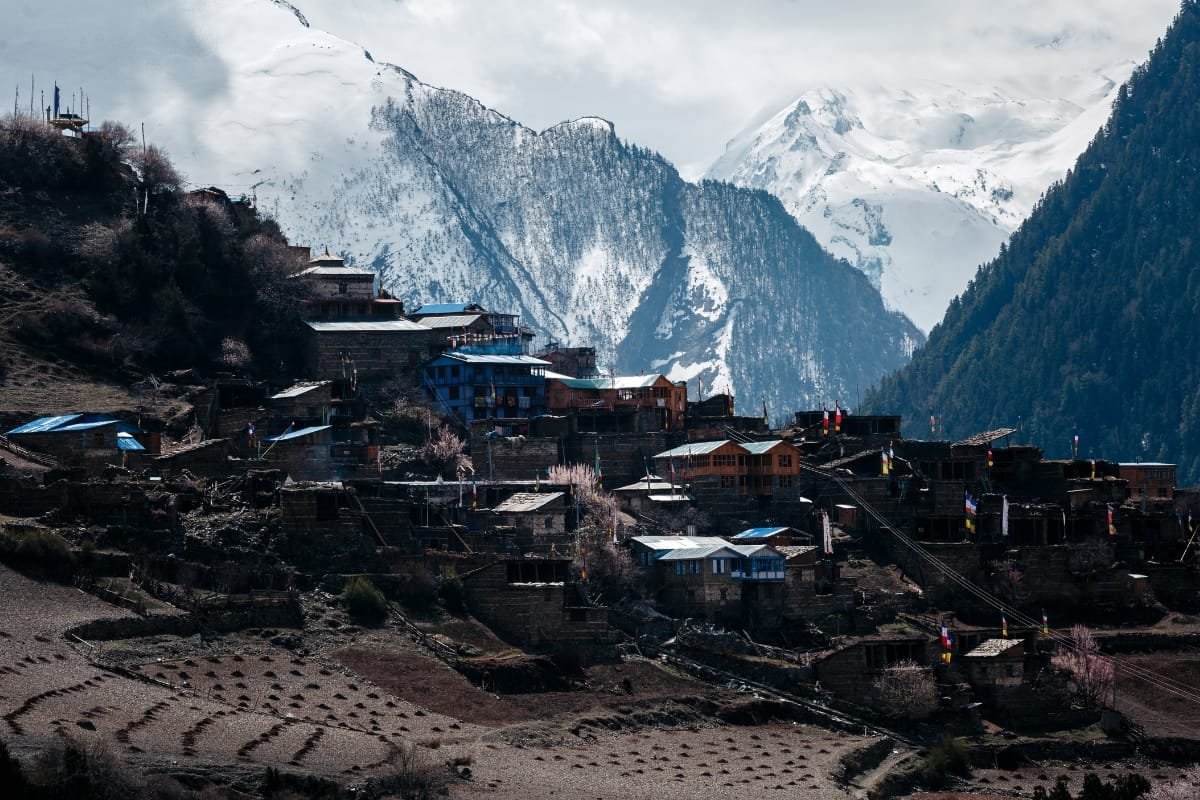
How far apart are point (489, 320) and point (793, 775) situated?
230ft

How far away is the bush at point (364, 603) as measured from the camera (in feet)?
350

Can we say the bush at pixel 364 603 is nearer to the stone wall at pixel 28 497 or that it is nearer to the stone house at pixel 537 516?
the stone wall at pixel 28 497

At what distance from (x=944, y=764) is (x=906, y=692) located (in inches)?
275

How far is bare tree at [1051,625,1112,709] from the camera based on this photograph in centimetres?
11769

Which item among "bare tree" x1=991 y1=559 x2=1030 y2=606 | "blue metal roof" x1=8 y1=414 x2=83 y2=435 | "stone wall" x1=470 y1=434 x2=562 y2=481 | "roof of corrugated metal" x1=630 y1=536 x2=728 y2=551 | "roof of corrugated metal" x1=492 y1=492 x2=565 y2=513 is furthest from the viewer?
"stone wall" x1=470 y1=434 x2=562 y2=481

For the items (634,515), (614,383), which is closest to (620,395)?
(614,383)

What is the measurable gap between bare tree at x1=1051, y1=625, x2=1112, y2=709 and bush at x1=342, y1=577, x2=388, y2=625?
35961 mm

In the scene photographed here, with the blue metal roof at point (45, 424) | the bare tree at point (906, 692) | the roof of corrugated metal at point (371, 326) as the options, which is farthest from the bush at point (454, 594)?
the roof of corrugated metal at point (371, 326)

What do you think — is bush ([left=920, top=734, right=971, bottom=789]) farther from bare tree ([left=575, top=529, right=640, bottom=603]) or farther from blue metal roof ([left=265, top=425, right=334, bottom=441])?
blue metal roof ([left=265, top=425, right=334, bottom=441])

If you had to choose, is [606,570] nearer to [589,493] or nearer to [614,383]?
[589,493]

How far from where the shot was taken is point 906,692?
113500 millimetres

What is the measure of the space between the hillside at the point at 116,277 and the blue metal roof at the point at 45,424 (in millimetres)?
5190

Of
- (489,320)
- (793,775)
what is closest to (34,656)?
(793,775)

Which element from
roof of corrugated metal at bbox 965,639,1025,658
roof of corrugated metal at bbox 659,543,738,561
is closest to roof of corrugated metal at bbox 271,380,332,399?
roof of corrugated metal at bbox 659,543,738,561
